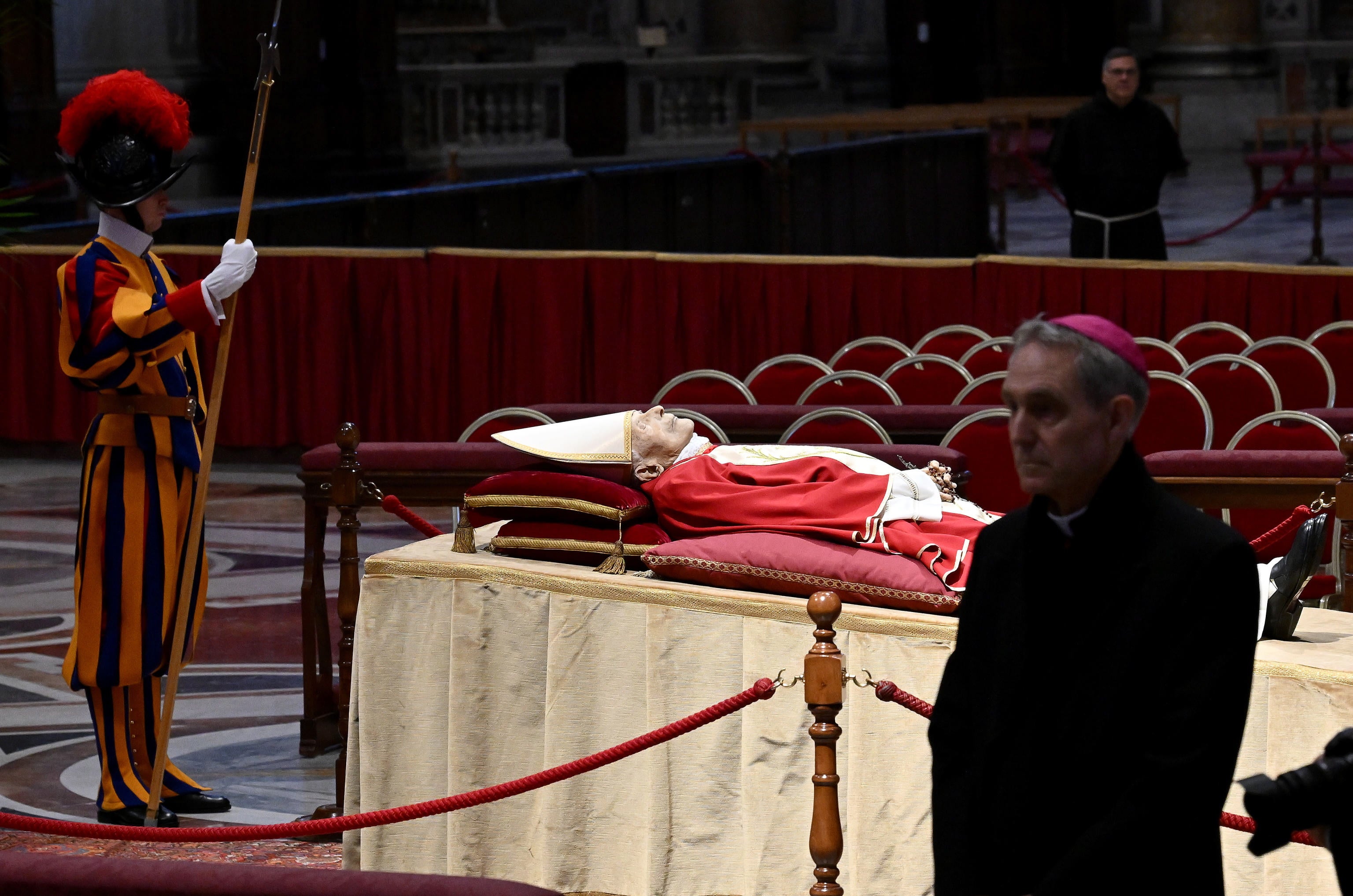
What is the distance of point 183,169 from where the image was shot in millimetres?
5664

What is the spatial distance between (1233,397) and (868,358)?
1.77 meters

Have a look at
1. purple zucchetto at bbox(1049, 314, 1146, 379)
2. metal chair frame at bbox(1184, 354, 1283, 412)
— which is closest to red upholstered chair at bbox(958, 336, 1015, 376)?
metal chair frame at bbox(1184, 354, 1283, 412)

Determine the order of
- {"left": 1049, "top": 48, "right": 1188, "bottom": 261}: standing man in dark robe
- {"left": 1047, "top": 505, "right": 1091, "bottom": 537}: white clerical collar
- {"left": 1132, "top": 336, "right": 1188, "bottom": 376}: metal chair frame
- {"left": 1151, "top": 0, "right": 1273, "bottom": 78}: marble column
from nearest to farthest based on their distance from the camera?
{"left": 1047, "top": 505, "right": 1091, "bottom": 537}: white clerical collar < {"left": 1132, "top": 336, "right": 1188, "bottom": 376}: metal chair frame < {"left": 1049, "top": 48, "right": 1188, "bottom": 261}: standing man in dark robe < {"left": 1151, "top": 0, "right": 1273, "bottom": 78}: marble column

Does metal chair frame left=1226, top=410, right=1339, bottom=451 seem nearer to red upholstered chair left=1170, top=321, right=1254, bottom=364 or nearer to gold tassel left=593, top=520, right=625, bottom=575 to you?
red upholstered chair left=1170, top=321, right=1254, bottom=364

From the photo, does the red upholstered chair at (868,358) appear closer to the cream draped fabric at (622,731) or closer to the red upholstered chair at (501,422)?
the red upholstered chair at (501,422)

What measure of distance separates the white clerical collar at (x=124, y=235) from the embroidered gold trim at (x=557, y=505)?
133 cm

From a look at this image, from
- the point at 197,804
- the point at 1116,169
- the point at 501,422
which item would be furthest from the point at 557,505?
the point at 1116,169

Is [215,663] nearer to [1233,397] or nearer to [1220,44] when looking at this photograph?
[1233,397]

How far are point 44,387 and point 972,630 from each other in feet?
30.6

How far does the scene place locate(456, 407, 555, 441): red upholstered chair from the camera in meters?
6.76

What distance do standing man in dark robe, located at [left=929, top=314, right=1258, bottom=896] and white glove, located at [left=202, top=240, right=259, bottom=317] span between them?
3162 millimetres

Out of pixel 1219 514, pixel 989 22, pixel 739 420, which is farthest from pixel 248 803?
pixel 989 22

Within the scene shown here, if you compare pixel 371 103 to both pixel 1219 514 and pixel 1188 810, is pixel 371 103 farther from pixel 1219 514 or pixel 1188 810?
pixel 1188 810

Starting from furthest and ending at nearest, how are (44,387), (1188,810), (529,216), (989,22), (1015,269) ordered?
1. (989,22)
2. (529,216)
3. (44,387)
4. (1015,269)
5. (1188,810)
